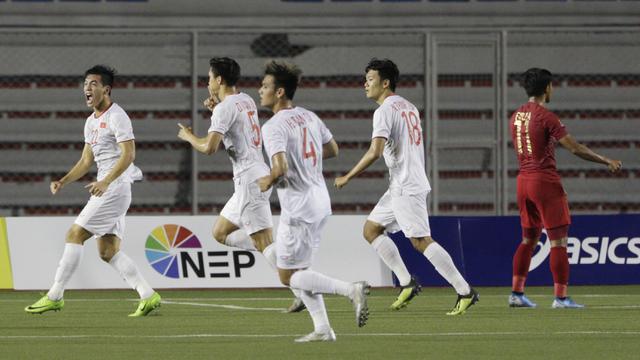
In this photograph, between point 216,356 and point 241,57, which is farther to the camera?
point 241,57

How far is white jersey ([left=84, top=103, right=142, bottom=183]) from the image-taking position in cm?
1122

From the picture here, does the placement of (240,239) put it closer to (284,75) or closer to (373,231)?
(373,231)

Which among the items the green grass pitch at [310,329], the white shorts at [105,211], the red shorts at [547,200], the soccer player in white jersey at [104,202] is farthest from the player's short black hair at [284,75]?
the red shorts at [547,200]

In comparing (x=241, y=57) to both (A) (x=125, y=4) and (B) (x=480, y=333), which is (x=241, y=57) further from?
(B) (x=480, y=333)

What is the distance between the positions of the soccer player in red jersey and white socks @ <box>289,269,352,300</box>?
12.4 feet

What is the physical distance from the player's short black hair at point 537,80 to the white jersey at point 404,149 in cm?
107

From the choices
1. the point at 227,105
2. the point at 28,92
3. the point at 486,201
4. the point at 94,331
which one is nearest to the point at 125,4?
the point at 28,92

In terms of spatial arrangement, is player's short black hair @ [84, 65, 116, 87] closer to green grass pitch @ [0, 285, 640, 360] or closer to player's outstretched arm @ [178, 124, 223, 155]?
player's outstretched arm @ [178, 124, 223, 155]

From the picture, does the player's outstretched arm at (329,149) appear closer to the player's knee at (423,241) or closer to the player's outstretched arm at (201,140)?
the player's outstretched arm at (201,140)

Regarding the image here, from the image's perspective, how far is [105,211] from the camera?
11.3 m

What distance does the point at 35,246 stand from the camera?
49.3 ft

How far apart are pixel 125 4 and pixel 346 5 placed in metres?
3.28

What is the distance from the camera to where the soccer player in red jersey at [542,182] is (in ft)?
39.3

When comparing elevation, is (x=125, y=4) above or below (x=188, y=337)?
above
